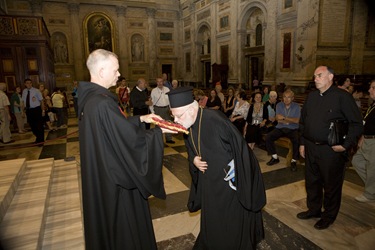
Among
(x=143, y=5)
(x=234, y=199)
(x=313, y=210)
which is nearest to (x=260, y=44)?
(x=143, y=5)

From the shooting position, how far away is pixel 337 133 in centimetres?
296

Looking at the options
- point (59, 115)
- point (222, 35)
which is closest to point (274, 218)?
point (59, 115)

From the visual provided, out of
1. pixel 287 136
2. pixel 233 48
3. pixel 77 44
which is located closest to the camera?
pixel 287 136

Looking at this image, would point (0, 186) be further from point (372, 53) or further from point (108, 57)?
point (372, 53)

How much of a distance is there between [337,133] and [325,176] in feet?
1.81

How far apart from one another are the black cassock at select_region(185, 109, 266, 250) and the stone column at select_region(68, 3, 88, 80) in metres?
22.4

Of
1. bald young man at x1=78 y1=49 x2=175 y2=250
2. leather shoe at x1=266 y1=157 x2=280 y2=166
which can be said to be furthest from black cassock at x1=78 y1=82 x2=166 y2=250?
leather shoe at x1=266 y1=157 x2=280 y2=166

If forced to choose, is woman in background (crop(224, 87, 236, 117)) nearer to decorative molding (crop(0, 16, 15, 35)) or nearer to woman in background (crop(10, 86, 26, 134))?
woman in background (crop(10, 86, 26, 134))

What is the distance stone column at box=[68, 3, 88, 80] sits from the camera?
21375 mm

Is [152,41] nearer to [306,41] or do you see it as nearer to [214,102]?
[306,41]

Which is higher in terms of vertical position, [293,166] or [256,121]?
[256,121]

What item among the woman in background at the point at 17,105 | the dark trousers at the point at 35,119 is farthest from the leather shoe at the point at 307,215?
the woman in background at the point at 17,105

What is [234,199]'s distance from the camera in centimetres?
Answer: 227

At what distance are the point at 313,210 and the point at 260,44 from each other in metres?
15.4
